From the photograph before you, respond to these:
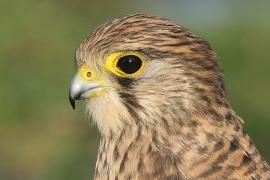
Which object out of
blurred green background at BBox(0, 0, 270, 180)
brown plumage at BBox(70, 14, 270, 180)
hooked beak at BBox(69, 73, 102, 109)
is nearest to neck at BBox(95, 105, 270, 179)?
brown plumage at BBox(70, 14, 270, 180)

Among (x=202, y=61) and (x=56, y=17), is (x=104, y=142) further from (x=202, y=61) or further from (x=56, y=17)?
(x=56, y=17)

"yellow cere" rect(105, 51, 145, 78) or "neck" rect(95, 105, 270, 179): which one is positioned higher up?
"yellow cere" rect(105, 51, 145, 78)

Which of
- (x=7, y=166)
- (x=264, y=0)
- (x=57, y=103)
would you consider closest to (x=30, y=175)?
(x=7, y=166)

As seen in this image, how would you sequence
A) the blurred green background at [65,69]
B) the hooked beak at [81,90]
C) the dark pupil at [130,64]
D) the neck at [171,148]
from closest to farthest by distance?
the neck at [171,148]
the dark pupil at [130,64]
the hooked beak at [81,90]
the blurred green background at [65,69]

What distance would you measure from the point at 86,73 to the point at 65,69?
7.82m

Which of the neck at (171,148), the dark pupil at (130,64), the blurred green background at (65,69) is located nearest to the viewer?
the neck at (171,148)

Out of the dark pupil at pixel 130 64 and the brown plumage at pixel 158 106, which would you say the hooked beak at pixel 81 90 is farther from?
the dark pupil at pixel 130 64

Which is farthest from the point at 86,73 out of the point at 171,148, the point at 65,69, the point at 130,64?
the point at 65,69

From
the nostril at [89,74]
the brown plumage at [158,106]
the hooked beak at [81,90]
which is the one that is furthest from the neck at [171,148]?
the nostril at [89,74]

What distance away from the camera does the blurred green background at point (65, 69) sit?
12.2 meters

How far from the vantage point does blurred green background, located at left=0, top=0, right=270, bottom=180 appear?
12.2 m

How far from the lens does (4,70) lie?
46.3ft

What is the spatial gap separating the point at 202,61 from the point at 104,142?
2.77ft

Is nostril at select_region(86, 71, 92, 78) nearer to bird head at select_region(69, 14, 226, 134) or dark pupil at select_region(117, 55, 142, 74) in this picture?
bird head at select_region(69, 14, 226, 134)
